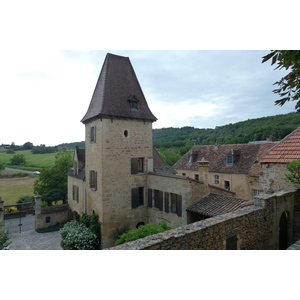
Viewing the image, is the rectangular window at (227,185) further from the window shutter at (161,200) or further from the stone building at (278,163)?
the stone building at (278,163)

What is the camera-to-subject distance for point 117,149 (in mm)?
14594

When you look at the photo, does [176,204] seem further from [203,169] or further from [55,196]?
[55,196]

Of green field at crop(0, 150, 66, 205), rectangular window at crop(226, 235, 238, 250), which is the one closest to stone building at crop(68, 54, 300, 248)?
rectangular window at crop(226, 235, 238, 250)

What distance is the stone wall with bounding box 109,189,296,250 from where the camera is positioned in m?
4.60

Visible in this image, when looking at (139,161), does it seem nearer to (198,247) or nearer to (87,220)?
(87,220)

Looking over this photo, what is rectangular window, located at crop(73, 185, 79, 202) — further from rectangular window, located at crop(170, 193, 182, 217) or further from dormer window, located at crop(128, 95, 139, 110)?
rectangular window, located at crop(170, 193, 182, 217)

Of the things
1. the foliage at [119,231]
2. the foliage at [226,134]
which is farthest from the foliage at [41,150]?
the foliage at [119,231]

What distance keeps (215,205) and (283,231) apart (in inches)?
134

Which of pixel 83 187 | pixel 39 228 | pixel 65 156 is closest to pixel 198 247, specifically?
pixel 83 187

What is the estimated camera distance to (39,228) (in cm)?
2006

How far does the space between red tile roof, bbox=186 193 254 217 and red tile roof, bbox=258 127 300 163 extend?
7.39ft

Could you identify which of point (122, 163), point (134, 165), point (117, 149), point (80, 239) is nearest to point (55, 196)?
point (80, 239)

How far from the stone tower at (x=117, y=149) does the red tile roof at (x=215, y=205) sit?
5.33 meters

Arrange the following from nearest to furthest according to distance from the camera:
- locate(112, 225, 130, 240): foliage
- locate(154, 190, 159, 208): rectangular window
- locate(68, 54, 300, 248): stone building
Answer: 1. locate(68, 54, 300, 248): stone building
2. locate(112, 225, 130, 240): foliage
3. locate(154, 190, 159, 208): rectangular window
